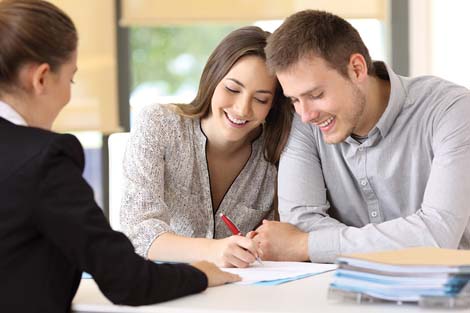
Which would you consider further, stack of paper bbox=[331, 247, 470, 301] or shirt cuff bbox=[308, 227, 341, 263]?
shirt cuff bbox=[308, 227, 341, 263]

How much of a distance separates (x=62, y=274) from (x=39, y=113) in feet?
0.95

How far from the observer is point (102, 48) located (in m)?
4.97

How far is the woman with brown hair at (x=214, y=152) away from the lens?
236cm

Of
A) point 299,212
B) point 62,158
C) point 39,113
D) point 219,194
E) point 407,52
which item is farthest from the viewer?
point 407,52

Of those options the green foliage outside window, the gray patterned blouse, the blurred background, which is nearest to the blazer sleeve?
the gray patterned blouse

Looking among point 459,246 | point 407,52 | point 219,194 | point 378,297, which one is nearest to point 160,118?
point 219,194

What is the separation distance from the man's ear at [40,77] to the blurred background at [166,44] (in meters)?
3.18

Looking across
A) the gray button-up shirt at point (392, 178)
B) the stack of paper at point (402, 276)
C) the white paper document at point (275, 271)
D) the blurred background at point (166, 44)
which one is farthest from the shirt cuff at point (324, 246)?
the blurred background at point (166, 44)

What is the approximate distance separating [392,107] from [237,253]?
659 mm

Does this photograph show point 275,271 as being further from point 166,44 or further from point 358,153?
point 166,44

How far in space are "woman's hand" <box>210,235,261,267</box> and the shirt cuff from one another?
22 cm

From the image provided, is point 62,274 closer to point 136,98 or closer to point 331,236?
point 331,236

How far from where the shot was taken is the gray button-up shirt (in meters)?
2.14

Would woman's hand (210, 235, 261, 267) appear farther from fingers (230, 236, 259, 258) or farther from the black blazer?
the black blazer
